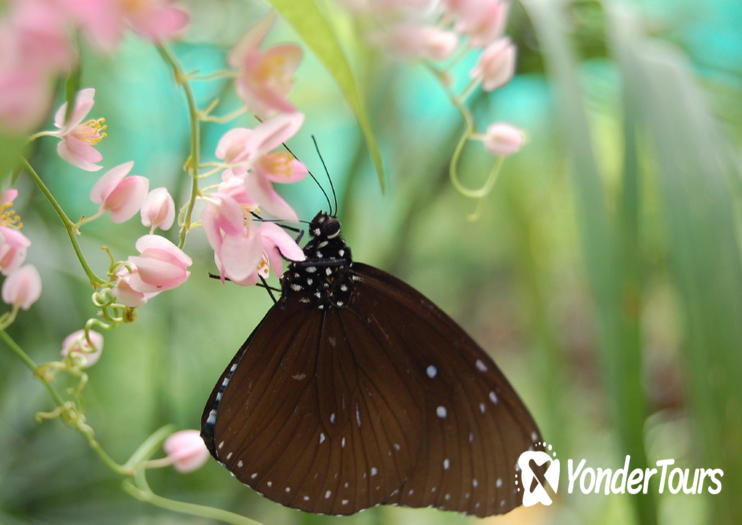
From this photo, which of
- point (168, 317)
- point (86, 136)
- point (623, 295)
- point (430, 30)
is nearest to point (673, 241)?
point (623, 295)

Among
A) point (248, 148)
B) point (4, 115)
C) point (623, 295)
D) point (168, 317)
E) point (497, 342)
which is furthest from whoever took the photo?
point (497, 342)

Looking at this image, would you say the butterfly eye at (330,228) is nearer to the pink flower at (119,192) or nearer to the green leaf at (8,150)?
the pink flower at (119,192)

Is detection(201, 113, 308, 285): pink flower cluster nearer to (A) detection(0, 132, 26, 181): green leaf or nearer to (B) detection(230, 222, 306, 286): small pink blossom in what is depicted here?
(B) detection(230, 222, 306, 286): small pink blossom

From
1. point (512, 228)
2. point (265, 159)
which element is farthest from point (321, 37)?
point (512, 228)

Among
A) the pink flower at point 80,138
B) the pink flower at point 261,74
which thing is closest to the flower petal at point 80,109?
the pink flower at point 80,138

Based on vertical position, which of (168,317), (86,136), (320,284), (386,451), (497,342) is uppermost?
(86,136)

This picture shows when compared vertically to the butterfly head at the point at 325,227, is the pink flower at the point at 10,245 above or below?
above

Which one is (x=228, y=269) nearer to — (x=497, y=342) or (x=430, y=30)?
(x=430, y=30)
